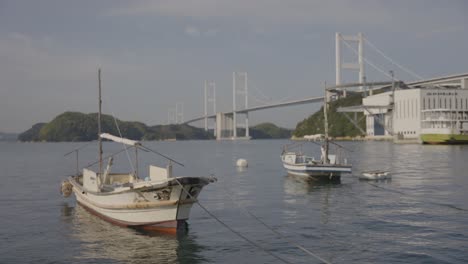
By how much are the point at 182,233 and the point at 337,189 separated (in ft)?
55.6

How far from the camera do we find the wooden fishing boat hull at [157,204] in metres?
18.6

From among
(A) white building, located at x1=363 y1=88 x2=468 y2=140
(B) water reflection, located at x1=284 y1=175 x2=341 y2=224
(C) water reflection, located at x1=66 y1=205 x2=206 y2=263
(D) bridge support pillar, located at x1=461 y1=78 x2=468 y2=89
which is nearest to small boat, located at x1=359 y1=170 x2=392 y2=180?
(B) water reflection, located at x1=284 y1=175 x2=341 y2=224

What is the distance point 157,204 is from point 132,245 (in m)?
1.80

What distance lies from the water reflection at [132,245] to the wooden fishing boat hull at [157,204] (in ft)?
1.41

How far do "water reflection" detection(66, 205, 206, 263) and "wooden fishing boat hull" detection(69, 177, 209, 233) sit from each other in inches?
16.9

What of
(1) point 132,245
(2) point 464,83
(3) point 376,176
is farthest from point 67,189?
(2) point 464,83

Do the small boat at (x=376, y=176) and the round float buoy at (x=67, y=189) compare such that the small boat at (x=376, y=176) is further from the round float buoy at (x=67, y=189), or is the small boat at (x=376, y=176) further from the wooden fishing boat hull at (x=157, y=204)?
the wooden fishing boat hull at (x=157, y=204)

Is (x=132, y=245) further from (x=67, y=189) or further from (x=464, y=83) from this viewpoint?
(x=464, y=83)

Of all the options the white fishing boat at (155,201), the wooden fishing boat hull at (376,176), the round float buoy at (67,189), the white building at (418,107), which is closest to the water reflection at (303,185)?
the wooden fishing boat hull at (376,176)

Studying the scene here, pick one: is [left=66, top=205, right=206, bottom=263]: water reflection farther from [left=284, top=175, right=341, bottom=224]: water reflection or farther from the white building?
the white building

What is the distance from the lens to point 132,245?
18.1m

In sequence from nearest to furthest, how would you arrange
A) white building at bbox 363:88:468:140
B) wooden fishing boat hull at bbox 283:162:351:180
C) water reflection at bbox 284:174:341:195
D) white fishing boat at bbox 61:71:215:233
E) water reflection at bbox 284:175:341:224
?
white fishing boat at bbox 61:71:215:233 < water reflection at bbox 284:175:341:224 < water reflection at bbox 284:174:341:195 < wooden fishing boat hull at bbox 283:162:351:180 < white building at bbox 363:88:468:140

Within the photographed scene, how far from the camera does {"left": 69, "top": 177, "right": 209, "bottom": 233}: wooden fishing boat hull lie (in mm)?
18609

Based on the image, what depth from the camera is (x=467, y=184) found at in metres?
34.7
